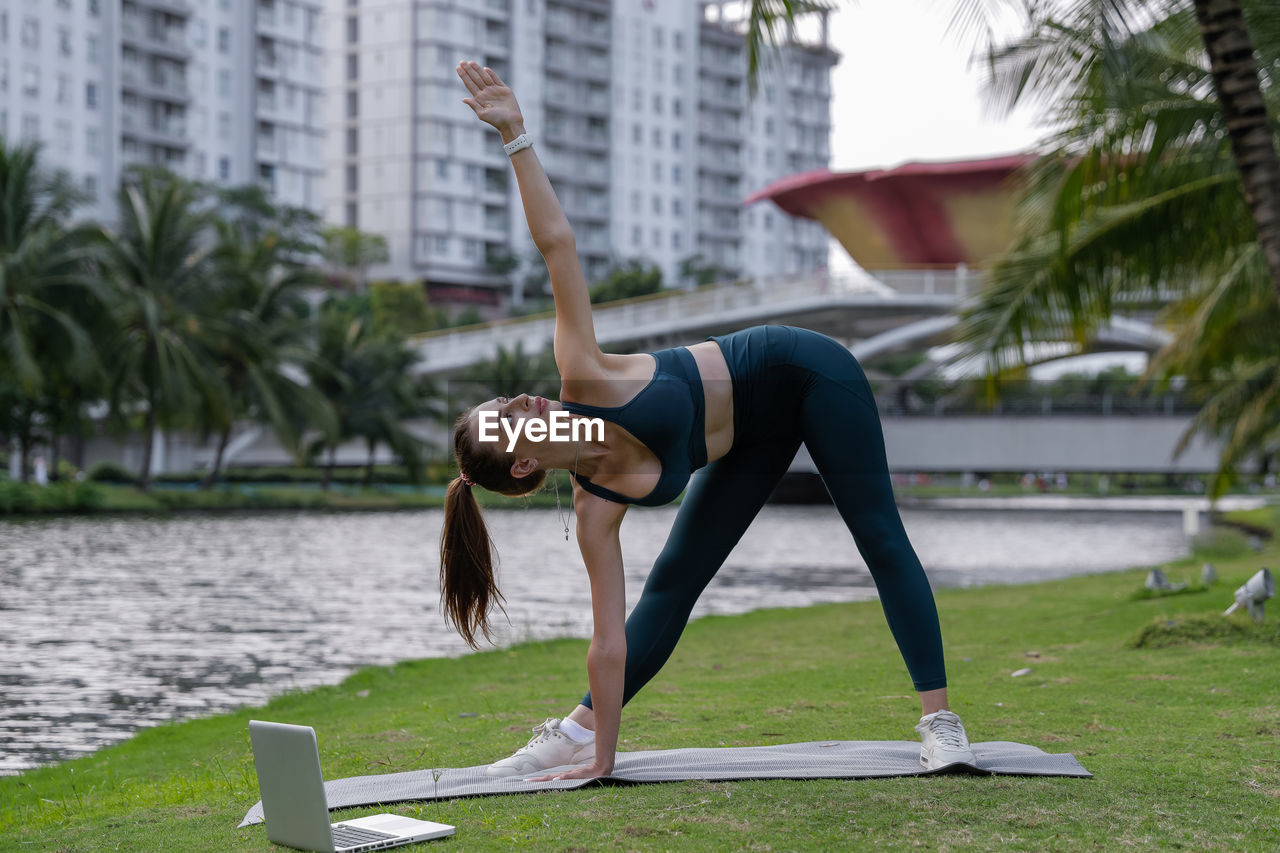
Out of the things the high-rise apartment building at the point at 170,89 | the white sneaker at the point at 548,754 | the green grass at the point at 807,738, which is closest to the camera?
the green grass at the point at 807,738

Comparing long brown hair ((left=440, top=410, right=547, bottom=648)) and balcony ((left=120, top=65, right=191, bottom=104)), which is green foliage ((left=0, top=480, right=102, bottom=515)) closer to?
long brown hair ((left=440, top=410, right=547, bottom=648))

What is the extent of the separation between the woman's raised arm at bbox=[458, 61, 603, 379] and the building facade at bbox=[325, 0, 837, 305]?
204 feet

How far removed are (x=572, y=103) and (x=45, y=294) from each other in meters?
58.8

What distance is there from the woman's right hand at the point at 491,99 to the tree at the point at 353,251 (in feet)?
209

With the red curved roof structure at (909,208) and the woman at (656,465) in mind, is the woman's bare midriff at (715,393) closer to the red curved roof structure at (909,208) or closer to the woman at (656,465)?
the woman at (656,465)

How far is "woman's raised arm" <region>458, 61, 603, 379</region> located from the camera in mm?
2889

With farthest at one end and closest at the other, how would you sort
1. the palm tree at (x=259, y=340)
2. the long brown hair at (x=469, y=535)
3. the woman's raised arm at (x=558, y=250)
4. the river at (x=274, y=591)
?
1. the palm tree at (x=259, y=340)
2. the river at (x=274, y=591)
3. the long brown hair at (x=469, y=535)
4. the woman's raised arm at (x=558, y=250)

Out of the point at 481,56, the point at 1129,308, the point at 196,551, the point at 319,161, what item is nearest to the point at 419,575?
the point at 196,551

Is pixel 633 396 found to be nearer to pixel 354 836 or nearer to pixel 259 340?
pixel 354 836

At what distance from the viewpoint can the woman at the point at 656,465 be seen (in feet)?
9.73

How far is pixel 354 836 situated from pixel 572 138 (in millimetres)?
79931

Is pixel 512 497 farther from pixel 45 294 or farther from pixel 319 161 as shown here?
pixel 319 161

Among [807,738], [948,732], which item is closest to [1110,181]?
[807,738]

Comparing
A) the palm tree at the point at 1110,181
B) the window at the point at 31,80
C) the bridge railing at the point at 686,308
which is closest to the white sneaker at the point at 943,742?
the palm tree at the point at 1110,181
